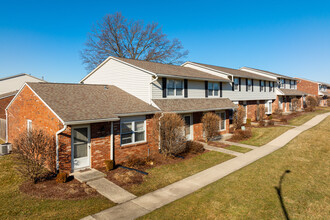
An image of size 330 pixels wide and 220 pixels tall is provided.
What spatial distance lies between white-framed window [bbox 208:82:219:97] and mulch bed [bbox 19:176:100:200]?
44.9 feet

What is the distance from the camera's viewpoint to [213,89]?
63.0ft

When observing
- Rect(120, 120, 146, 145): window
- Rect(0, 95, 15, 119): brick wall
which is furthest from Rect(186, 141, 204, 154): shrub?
Rect(0, 95, 15, 119): brick wall

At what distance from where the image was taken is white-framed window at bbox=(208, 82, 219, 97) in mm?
18766

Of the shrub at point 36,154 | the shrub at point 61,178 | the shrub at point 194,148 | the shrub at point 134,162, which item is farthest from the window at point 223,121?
the shrub at point 36,154

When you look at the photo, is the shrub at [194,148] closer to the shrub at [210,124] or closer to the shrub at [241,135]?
the shrub at [210,124]

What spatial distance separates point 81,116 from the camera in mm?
9742

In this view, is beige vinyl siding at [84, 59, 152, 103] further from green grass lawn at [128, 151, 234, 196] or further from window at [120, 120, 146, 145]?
green grass lawn at [128, 151, 234, 196]

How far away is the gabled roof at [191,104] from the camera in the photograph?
1368 centimetres

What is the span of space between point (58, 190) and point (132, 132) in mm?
4978

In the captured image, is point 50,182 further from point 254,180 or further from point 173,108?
point 254,180

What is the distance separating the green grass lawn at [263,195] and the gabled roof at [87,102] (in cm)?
588

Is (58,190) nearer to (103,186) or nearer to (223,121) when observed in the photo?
(103,186)

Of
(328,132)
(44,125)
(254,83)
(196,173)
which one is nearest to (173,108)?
(196,173)

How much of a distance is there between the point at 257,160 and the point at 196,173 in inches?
168
